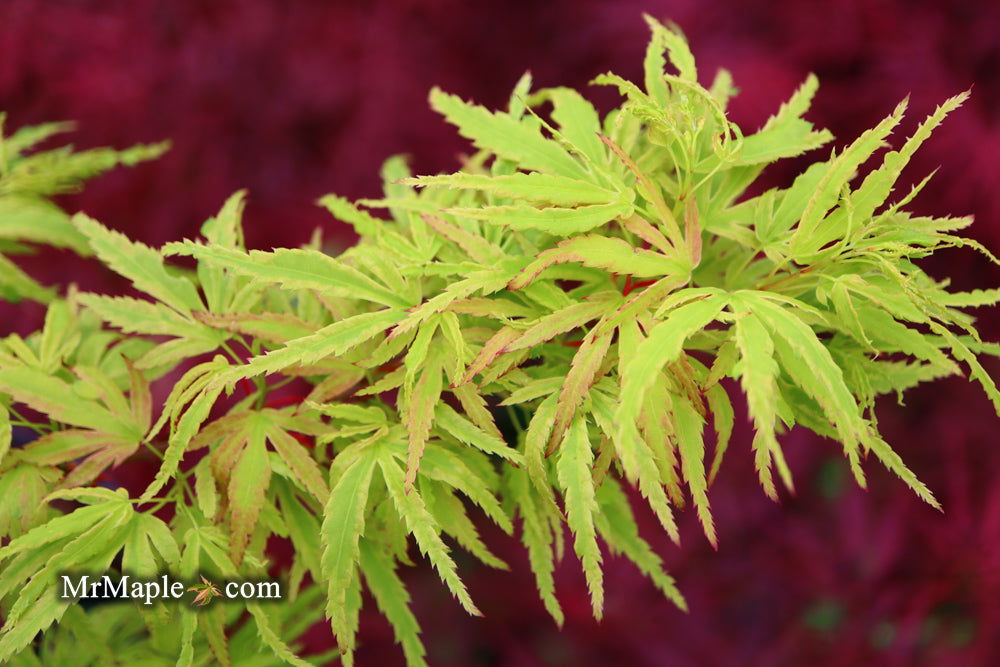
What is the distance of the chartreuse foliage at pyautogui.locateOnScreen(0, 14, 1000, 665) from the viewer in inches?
20.5

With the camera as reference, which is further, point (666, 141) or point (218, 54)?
point (218, 54)

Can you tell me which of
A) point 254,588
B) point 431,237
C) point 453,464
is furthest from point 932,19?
point 254,588

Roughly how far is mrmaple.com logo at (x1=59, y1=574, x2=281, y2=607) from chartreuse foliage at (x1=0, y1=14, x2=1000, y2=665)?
0.04 feet

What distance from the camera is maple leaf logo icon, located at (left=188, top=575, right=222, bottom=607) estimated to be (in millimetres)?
607

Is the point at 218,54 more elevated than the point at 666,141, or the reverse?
the point at 218,54

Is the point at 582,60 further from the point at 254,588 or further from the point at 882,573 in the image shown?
the point at 254,588

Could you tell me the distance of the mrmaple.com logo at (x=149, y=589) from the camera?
592mm

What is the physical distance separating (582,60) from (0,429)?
118 cm

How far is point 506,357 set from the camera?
565 mm

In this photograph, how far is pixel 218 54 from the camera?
1.57 m

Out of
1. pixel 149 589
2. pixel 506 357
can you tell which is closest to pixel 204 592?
pixel 149 589

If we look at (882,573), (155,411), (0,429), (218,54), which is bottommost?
(882,573)

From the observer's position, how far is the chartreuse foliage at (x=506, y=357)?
520mm

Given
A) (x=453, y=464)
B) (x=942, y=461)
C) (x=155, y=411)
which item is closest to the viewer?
(x=453, y=464)
